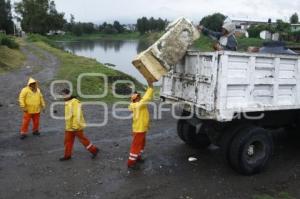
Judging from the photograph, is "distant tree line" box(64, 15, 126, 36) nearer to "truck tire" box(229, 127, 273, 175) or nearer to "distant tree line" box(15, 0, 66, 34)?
"distant tree line" box(15, 0, 66, 34)

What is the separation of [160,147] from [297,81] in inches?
122

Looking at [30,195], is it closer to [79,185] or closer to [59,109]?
[79,185]

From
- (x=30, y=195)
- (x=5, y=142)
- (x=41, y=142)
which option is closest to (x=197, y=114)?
(x=30, y=195)

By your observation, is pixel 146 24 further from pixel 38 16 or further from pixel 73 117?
pixel 73 117

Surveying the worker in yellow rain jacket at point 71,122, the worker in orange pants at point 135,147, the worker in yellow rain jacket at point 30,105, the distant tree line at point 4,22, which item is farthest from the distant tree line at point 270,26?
the distant tree line at point 4,22

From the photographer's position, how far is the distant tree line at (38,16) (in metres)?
82.7

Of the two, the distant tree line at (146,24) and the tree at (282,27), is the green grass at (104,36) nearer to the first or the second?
the distant tree line at (146,24)

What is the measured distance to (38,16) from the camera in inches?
3243

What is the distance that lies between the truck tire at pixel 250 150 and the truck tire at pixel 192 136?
1568 mm

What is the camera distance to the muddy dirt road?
690 centimetres

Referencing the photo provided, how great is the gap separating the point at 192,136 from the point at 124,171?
201 cm

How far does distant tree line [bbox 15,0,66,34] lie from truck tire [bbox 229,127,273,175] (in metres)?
78.9

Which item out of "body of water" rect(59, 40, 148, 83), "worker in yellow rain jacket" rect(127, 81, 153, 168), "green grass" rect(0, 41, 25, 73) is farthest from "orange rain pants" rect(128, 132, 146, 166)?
"body of water" rect(59, 40, 148, 83)

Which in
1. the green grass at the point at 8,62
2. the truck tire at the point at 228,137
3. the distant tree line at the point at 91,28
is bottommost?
the truck tire at the point at 228,137
